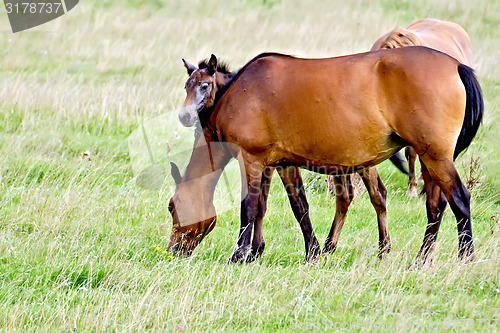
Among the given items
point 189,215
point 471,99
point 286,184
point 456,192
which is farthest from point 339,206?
point 471,99

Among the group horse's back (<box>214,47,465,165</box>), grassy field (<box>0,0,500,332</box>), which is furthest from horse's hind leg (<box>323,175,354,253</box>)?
horse's back (<box>214,47,465,165</box>)

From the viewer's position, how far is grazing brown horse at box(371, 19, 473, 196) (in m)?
7.17

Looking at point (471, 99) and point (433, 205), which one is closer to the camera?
point (471, 99)

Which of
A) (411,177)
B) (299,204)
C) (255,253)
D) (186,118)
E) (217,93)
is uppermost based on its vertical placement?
(217,93)

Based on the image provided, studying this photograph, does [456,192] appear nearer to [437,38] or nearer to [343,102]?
[343,102]

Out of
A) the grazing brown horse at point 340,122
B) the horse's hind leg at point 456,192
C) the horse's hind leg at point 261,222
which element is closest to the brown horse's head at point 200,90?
the grazing brown horse at point 340,122

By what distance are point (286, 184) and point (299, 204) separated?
0.23m

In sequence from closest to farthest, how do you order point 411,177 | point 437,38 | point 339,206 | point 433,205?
point 433,205
point 339,206
point 411,177
point 437,38

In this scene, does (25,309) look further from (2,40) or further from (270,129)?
(2,40)

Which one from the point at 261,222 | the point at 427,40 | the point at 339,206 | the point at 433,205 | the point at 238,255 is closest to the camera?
the point at 238,255

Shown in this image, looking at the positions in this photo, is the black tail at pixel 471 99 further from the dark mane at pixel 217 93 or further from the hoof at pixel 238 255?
the hoof at pixel 238 255

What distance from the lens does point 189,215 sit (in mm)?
5938

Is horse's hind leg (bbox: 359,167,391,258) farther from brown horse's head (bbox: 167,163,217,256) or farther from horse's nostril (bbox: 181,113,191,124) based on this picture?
horse's nostril (bbox: 181,113,191,124)

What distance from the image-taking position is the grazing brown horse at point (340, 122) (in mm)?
5109
